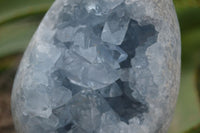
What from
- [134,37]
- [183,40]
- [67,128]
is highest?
[134,37]

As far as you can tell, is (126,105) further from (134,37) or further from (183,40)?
(183,40)

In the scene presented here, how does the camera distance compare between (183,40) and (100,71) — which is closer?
(100,71)

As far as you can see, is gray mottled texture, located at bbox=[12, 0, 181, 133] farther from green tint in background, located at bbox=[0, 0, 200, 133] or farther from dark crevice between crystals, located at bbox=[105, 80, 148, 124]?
green tint in background, located at bbox=[0, 0, 200, 133]

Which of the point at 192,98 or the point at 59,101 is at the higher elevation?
the point at 59,101

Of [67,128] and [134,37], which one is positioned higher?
[134,37]


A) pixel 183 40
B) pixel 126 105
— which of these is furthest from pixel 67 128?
pixel 183 40

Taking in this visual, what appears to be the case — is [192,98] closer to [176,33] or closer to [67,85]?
[176,33]

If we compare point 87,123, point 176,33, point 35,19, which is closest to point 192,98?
point 176,33

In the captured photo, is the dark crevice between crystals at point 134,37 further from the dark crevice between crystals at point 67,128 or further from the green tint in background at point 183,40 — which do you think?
the green tint in background at point 183,40
